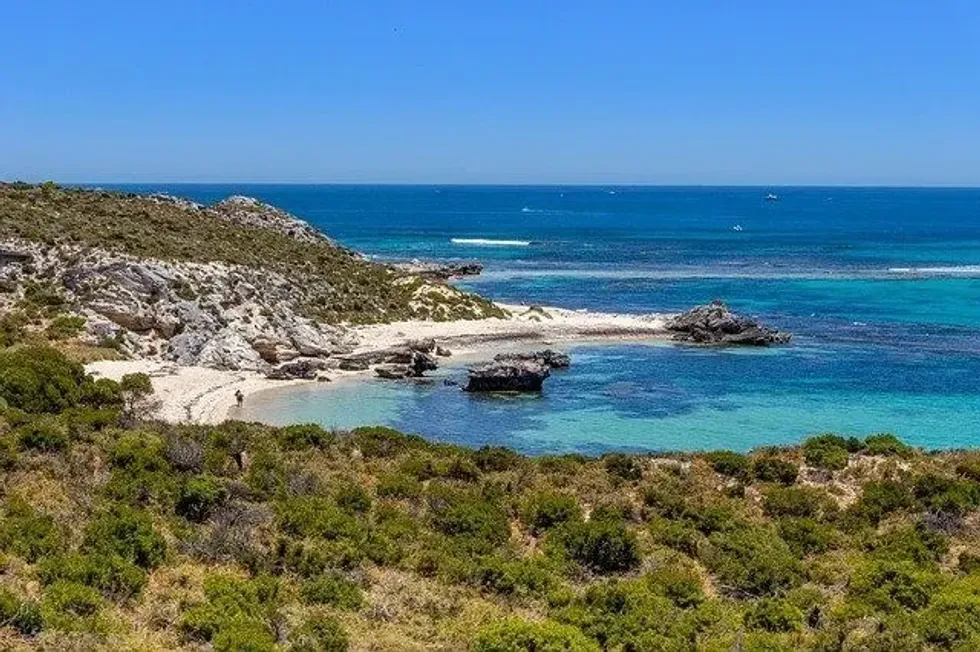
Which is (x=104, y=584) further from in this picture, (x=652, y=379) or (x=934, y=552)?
(x=652, y=379)

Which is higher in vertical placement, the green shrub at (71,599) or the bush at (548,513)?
the green shrub at (71,599)

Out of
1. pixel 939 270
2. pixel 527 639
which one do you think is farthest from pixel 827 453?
pixel 939 270

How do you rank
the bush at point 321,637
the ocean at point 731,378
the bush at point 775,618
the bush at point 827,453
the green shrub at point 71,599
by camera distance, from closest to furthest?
the bush at point 321,637 < the green shrub at point 71,599 < the bush at point 775,618 < the bush at point 827,453 < the ocean at point 731,378

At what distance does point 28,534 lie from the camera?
20141mm

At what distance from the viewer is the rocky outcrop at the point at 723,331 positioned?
71.2 metres

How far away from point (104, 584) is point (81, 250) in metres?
49.8

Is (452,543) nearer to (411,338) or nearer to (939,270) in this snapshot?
(411,338)

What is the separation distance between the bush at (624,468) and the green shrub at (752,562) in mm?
5149

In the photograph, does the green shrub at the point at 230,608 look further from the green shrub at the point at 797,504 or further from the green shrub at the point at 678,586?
the green shrub at the point at 797,504

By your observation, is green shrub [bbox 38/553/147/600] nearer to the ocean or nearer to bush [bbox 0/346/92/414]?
bush [bbox 0/346/92/414]

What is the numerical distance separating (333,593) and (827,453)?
19692 millimetres

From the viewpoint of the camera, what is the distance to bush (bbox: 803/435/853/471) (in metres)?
31.8

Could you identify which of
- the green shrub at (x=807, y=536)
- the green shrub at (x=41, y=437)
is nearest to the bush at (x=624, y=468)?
the green shrub at (x=807, y=536)

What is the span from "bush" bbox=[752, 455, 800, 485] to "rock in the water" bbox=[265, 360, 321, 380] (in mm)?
30736
